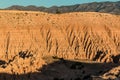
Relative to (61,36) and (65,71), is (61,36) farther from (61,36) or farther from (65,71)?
(65,71)

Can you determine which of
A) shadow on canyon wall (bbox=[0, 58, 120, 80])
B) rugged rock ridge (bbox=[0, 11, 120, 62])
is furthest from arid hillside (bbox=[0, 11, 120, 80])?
shadow on canyon wall (bbox=[0, 58, 120, 80])

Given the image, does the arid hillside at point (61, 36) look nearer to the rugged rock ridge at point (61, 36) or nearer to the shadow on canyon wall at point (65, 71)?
the rugged rock ridge at point (61, 36)

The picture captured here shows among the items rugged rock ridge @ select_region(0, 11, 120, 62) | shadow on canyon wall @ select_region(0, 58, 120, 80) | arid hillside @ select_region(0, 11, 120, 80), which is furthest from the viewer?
rugged rock ridge @ select_region(0, 11, 120, 62)

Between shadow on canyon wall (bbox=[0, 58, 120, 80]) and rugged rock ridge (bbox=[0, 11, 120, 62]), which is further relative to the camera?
rugged rock ridge (bbox=[0, 11, 120, 62])

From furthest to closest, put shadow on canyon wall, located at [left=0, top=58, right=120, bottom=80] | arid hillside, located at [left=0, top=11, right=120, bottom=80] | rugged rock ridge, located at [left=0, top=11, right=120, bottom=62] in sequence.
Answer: rugged rock ridge, located at [left=0, top=11, right=120, bottom=62] → arid hillside, located at [left=0, top=11, right=120, bottom=80] → shadow on canyon wall, located at [left=0, top=58, right=120, bottom=80]

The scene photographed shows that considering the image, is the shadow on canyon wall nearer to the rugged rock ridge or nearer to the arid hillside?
the arid hillside
